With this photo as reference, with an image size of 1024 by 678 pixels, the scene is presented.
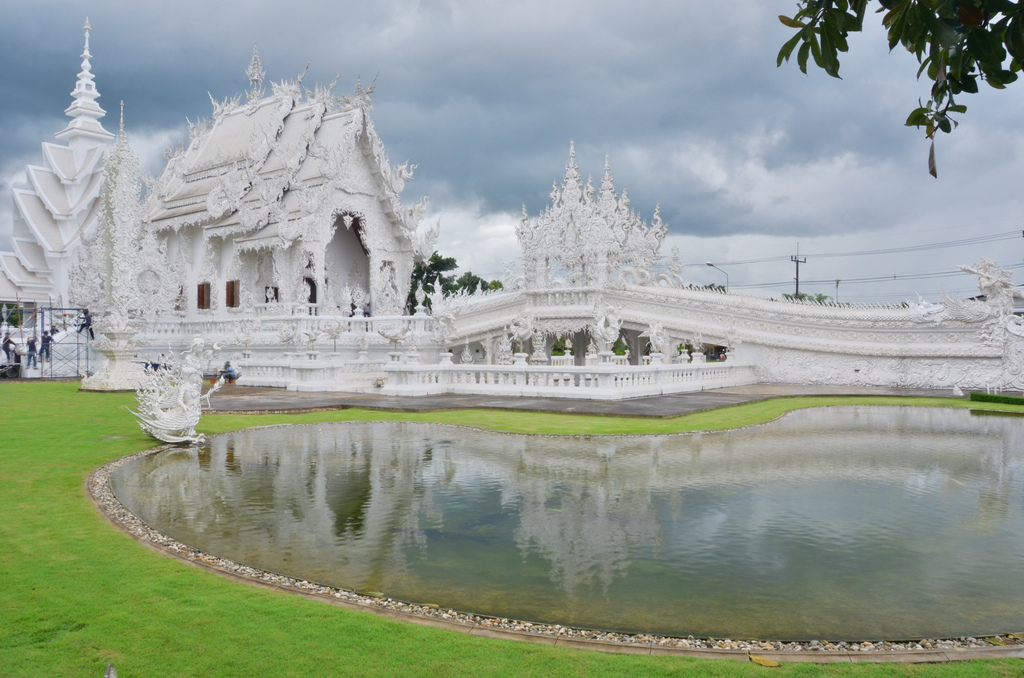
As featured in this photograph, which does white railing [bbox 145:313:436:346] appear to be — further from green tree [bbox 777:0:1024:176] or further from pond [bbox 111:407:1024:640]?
green tree [bbox 777:0:1024:176]

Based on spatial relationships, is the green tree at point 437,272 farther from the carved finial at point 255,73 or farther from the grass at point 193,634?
→ the grass at point 193,634

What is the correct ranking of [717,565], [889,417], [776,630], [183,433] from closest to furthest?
[776,630]
[717,565]
[183,433]
[889,417]

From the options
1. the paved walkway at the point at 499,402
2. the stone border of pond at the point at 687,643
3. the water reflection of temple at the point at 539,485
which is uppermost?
the paved walkway at the point at 499,402

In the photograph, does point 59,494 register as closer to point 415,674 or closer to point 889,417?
point 415,674

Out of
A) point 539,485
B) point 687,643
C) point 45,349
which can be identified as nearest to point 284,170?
point 45,349

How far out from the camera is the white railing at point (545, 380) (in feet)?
51.4

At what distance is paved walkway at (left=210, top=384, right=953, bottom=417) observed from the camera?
13524 mm

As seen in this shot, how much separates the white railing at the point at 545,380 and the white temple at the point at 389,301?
0.17 feet

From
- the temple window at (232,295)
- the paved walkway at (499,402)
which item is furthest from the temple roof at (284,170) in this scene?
the paved walkway at (499,402)


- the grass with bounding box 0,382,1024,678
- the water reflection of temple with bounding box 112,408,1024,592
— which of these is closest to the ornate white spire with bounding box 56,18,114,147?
the water reflection of temple with bounding box 112,408,1024,592

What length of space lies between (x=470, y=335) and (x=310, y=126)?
9.64 m

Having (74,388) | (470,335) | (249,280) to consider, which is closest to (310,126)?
(249,280)

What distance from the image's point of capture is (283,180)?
24.5 meters

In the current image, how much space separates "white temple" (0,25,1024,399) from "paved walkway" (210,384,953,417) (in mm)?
779
